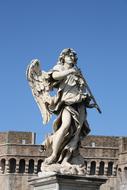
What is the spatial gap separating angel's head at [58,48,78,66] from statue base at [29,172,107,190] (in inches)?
56.1

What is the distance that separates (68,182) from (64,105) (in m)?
0.95

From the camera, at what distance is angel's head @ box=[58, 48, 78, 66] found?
859 centimetres

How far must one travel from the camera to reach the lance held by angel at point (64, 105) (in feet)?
27.0

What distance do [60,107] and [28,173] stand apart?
158 ft

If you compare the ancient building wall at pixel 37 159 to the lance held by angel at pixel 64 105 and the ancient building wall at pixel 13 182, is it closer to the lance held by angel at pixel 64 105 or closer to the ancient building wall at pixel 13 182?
the ancient building wall at pixel 13 182

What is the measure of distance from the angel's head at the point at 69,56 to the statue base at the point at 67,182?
4.67 feet

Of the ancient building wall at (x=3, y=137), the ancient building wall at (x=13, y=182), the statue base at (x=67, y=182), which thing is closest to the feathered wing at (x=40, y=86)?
the statue base at (x=67, y=182)

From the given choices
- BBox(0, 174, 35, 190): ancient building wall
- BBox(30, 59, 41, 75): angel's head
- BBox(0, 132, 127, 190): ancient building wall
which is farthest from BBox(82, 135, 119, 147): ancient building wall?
BBox(30, 59, 41, 75): angel's head

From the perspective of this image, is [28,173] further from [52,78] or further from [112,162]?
[52,78]

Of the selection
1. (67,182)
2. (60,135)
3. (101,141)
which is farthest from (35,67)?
(101,141)

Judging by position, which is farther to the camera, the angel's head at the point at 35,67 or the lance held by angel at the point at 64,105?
the angel's head at the point at 35,67

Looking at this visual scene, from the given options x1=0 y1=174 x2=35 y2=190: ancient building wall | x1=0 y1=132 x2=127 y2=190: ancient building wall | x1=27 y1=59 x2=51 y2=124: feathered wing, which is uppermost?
x1=0 y1=132 x2=127 y2=190: ancient building wall

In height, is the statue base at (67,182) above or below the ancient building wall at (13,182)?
below

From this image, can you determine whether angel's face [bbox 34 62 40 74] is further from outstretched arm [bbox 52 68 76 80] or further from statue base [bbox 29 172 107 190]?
statue base [bbox 29 172 107 190]
